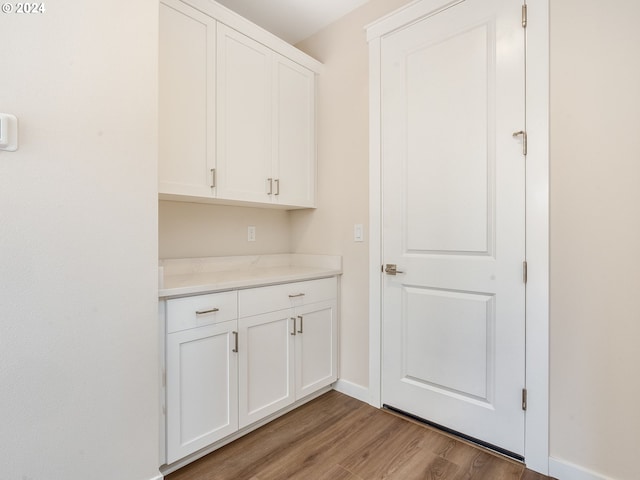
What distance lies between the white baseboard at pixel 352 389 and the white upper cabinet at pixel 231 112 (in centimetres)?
132

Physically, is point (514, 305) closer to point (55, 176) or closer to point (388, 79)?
point (388, 79)

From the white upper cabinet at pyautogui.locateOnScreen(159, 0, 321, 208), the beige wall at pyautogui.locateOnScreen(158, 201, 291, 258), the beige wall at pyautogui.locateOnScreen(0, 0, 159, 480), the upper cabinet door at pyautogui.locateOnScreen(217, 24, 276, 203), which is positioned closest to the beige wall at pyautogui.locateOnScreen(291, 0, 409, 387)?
the white upper cabinet at pyautogui.locateOnScreen(159, 0, 321, 208)

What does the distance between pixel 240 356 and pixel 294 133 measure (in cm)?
152

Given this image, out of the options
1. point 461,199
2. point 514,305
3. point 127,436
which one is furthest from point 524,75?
point 127,436

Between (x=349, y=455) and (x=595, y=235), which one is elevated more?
(x=595, y=235)

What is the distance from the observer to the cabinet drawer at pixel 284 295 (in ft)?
5.81

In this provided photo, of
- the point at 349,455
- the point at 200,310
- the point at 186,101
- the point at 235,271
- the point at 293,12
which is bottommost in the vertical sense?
the point at 349,455

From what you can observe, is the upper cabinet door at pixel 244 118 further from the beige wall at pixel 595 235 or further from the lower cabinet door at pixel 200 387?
the beige wall at pixel 595 235

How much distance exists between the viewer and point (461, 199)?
1.77 metres

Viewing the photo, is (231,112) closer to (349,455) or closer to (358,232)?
(358,232)

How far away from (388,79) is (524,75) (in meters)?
0.77

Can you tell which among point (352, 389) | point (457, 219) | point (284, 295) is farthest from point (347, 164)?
point (352, 389)

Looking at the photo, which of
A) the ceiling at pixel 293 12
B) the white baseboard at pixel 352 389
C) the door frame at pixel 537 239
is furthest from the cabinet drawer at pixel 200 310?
the ceiling at pixel 293 12

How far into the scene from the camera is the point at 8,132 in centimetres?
102
